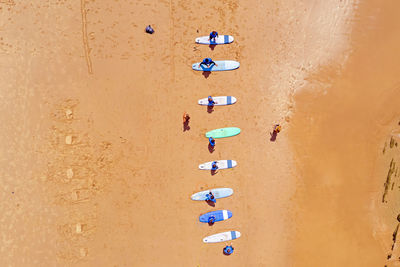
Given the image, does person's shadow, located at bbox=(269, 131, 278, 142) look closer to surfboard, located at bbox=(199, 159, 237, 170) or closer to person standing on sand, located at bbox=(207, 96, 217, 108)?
surfboard, located at bbox=(199, 159, 237, 170)

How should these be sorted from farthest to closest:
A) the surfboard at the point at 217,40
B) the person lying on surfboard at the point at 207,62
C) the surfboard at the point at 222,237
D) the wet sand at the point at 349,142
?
the wet sand at the point at 349,142
the surfboard at the point at 222,237
the surfboard at the point at 217,40
the person lying on surfboard at the point at 207,62

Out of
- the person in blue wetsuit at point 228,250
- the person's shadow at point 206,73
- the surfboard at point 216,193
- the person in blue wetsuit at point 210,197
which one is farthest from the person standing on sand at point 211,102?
the person in blue wetsuit at point 228,250

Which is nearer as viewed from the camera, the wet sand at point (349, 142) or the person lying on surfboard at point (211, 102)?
the person lying on surfboard at point (211, 102)

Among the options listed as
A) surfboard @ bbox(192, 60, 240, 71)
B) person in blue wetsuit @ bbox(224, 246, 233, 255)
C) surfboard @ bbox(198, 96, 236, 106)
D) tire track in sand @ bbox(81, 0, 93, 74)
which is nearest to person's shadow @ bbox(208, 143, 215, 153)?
surfboard @ bbox(198, 96, 236, 106)

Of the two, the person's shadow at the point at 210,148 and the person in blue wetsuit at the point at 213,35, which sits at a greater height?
the person in blue wetsuit at the point at 213,35

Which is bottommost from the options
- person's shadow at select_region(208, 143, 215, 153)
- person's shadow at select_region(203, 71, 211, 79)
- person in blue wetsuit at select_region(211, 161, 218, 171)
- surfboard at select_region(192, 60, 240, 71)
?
person in blue wetsuit at select_region(211, 161, 218, 171)

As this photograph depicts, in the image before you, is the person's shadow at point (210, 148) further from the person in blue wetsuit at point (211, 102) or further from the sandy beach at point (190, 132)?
the person in blue wetsuit at point (211, 102)
